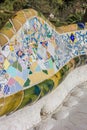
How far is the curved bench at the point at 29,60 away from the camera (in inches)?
235

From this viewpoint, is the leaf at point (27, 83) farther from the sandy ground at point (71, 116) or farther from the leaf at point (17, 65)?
the sandy ground at point (71, 116)

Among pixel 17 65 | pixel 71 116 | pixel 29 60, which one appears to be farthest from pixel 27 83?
pixel 71 116

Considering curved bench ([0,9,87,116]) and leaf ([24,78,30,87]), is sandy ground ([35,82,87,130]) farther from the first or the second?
leaf ([24,78,30,87])

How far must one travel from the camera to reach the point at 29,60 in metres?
6.58

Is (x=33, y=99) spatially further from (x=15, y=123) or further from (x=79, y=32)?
(x=79, y=32)

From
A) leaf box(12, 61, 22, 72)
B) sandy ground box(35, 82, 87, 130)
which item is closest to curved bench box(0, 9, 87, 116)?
leaf box(12, 61, 22, 72)

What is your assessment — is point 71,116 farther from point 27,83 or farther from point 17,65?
point 17,65

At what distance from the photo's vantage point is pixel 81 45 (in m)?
8.77

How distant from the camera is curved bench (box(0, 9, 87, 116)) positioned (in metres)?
5.96

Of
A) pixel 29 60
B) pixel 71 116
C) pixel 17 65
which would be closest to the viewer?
pixel 17 65

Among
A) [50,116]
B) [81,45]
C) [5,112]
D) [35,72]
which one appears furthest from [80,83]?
[5,112]

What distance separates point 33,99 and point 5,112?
0.64 meters

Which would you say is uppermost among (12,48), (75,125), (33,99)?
(12,48)

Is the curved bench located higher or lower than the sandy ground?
higher
